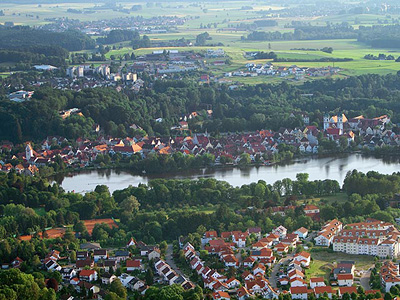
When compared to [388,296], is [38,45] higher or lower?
higher

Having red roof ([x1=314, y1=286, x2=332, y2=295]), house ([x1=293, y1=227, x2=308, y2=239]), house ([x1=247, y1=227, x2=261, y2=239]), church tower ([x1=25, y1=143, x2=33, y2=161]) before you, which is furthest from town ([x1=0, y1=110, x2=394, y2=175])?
red roof ([x1=314, y1=286, x2=332, y2=295])

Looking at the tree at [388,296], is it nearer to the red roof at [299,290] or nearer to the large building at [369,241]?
the red roof at [299,290]

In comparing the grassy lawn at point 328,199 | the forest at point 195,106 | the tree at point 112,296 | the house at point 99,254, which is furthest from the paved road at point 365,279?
the forest at point 195,106

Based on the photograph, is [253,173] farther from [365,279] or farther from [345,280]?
[345,280]

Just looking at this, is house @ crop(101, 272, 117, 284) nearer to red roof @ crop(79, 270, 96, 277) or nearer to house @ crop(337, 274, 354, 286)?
red roof @ crop(79, 270, 96, 277)

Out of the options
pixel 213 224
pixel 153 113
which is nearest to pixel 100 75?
pixel 153 113

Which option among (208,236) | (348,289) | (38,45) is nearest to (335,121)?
(208,236)
